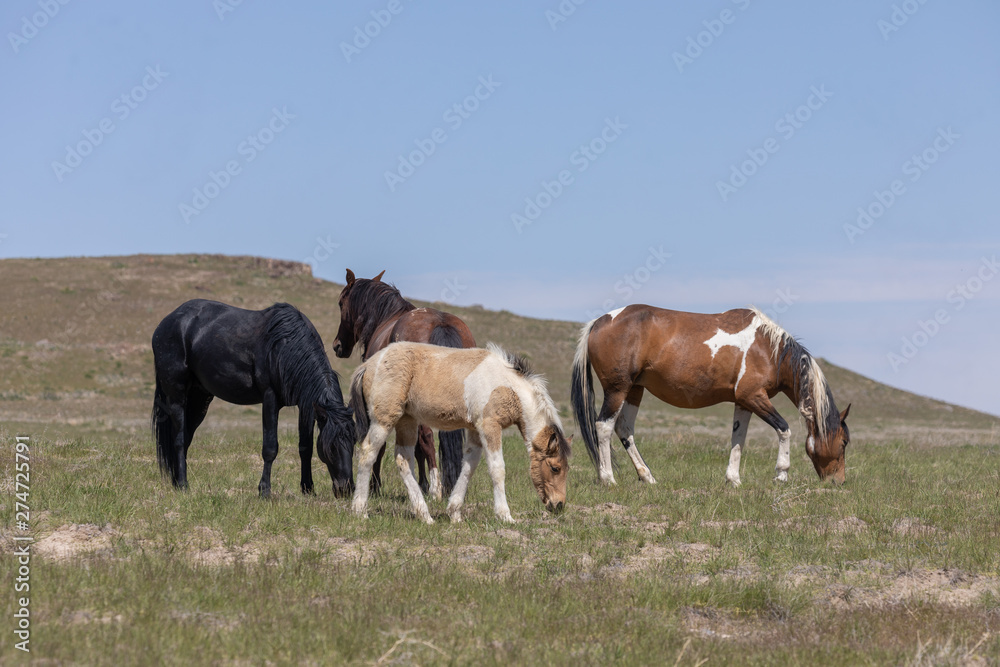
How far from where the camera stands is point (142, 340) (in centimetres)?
5428

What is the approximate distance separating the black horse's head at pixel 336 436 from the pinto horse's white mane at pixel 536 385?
5.82ft

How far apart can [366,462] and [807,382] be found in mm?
6536

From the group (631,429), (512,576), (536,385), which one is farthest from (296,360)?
(631,429)

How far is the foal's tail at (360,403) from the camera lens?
29.8 ft

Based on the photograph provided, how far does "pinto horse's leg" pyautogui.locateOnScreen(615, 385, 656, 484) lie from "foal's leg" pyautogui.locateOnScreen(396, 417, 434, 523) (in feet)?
13.4

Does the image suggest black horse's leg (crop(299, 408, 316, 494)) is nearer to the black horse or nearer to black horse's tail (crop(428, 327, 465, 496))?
the black horse

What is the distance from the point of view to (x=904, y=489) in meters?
11.2

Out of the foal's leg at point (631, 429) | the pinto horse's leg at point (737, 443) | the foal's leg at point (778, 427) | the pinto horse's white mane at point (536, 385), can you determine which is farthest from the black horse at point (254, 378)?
the foal's leg at point (778, 427)

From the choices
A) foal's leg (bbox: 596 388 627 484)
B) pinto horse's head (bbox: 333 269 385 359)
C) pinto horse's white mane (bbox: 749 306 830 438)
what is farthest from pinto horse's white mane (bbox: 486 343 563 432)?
pinto horse's white mane (bbox: 749 306 830 438)

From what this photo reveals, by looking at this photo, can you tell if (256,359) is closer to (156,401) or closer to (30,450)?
(156,401)

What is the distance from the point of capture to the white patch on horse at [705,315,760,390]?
12.3 m

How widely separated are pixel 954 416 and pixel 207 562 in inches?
2173

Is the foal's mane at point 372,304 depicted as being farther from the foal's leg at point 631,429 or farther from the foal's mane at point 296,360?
the foal's leg at point 631,429

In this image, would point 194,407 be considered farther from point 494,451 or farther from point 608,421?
point 608,421
